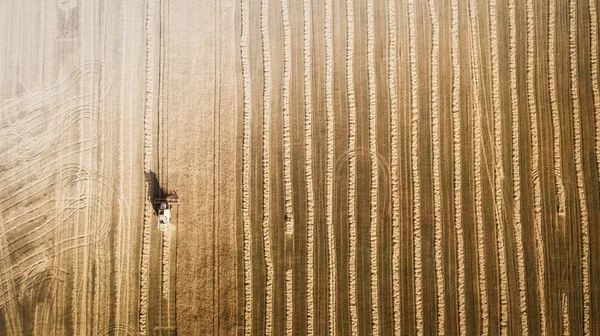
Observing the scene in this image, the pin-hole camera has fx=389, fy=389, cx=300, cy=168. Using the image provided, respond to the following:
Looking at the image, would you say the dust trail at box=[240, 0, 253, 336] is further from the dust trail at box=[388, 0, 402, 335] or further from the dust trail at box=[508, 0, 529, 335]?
the dust trail at box=[508, 0, 529, 335]

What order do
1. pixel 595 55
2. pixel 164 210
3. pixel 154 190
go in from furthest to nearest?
pixel 595 55 < pixel 154 190 < pixel 164 210

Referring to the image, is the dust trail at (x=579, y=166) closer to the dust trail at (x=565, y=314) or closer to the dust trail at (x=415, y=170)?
the dust trail at (x=565, y=314)

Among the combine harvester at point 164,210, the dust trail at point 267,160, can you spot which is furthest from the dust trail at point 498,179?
the combine harvester at point 164,210

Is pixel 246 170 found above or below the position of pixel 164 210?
above

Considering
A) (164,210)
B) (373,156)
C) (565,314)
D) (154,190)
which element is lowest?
(565,314)

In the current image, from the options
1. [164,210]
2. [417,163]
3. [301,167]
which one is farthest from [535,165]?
[164,210]

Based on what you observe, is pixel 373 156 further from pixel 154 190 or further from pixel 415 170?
pixel 154 190

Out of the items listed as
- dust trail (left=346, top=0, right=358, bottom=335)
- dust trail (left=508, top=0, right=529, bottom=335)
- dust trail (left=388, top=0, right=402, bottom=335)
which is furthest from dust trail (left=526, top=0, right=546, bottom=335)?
dust trail (left=346, top=0, right=358, bottom=335)
